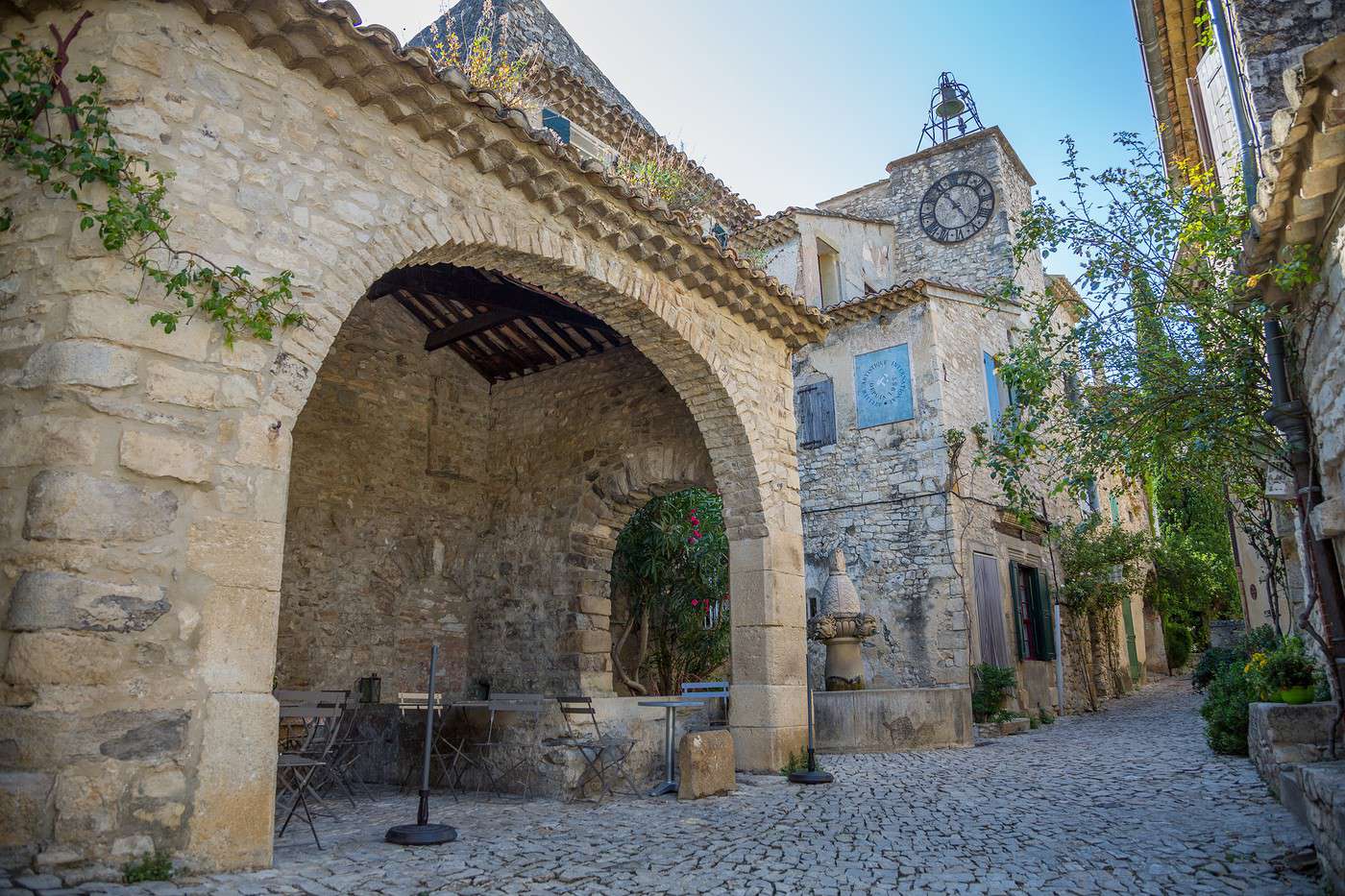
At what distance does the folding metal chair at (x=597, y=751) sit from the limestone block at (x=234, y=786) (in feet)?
7.61

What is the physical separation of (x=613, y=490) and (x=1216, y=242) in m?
5.60

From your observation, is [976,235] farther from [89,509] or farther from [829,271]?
[89,509]

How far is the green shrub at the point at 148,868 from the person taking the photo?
3285 millimetres

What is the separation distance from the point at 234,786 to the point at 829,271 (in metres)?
12.0

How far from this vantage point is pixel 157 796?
3.45 metres

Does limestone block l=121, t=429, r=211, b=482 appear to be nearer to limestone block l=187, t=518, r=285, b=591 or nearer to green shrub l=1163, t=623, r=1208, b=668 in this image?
limestone block l=187, t=518, r=285, b=591

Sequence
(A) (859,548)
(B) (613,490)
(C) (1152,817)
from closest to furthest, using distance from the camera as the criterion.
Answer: (C) (1152,817), (B) (613,490), (A) (859,548)

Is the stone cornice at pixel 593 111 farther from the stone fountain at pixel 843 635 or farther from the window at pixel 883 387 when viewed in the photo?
the stone fountain at pixel 843 635

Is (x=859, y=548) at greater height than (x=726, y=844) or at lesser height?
greater

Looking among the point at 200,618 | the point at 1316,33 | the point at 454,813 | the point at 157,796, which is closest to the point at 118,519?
the point at 200,618

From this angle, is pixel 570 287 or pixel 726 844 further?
pixel 570 287

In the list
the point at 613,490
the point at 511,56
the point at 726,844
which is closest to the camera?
the point at 726,844

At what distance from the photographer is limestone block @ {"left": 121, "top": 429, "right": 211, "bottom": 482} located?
369cm

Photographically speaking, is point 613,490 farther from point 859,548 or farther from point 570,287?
point 859,548
